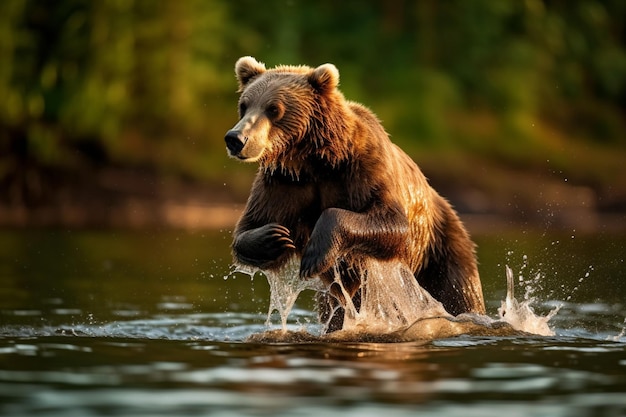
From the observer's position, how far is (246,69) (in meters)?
7.82

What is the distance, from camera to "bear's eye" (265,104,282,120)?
7.38m

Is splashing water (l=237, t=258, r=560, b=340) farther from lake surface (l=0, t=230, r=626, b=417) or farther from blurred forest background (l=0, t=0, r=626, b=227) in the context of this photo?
blurred forest background (l=0, t=0, r=626, b=227)

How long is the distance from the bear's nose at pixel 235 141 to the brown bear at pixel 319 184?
0.28 feet

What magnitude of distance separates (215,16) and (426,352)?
61.4 feet

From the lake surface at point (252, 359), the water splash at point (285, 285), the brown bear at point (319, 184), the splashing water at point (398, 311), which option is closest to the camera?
the lake surface at point (252, 359)

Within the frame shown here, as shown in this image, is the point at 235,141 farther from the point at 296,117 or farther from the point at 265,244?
the point at 265,244

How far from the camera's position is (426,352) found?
659cm

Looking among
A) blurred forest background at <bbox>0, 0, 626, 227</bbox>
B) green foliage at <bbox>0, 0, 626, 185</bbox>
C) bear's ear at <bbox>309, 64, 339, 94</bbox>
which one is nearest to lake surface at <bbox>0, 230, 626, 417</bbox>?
bear's ear at <bbox>309, 64, 339, 94</bbox>

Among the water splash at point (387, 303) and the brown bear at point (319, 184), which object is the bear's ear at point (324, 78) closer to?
the brown bear at point (319, 184)

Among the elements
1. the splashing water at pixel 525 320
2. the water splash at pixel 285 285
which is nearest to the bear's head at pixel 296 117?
the water splash at pixel 285 285

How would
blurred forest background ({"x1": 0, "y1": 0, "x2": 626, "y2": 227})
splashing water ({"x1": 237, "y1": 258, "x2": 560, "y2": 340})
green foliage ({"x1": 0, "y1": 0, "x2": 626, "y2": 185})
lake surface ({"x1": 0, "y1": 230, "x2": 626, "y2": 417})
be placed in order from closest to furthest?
lake surface ({"x1": 0, "y1": 230, "x2": 626, "y2": 417}) < splashing water ({"x1": 237, "y1": 258, "x2": 560, "y2": 340}) < blurred forest background ({"x1": 0, "y1": 0, "x2": 626, "y2": 227}) < green foliage ({"x1": 0, "y1": 0, "x2": 626, "y2": 185})

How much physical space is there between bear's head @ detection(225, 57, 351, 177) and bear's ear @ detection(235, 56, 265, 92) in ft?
0.54

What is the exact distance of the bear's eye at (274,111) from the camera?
738 cm

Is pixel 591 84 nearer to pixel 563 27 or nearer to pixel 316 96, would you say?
pixel 563 27
